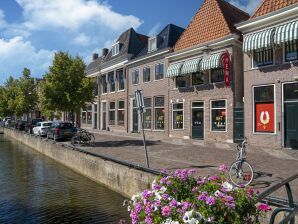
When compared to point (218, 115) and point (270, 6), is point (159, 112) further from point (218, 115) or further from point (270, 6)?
point (270, 6)

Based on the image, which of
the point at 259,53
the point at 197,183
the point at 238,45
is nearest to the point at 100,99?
the point at 238,45

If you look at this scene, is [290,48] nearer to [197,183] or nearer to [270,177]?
[270,177]

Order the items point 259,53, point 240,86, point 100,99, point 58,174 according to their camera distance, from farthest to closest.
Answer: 1. point 100,99
2. point 240,86
3. point 259,53
4. point 58,174

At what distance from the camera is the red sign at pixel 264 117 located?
17281 mm

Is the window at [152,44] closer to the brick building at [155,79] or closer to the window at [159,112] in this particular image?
the brick building at [155,79]

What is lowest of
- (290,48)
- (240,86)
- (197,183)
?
(197,183)

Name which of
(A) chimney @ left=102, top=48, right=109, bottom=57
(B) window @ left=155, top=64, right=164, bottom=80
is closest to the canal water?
(B) window @ left=155, top=64, right=164, bottom=80

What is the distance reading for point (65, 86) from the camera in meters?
23.2

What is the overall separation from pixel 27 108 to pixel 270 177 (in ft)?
138

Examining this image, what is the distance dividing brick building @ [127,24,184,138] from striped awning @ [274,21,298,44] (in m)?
10.6

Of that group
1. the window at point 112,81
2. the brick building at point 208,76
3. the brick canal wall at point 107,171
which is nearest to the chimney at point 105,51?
the window at point 112,81

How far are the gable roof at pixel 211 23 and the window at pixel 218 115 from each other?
4.09 meters

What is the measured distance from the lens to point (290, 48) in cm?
1642

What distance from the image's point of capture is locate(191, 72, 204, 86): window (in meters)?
22.4
